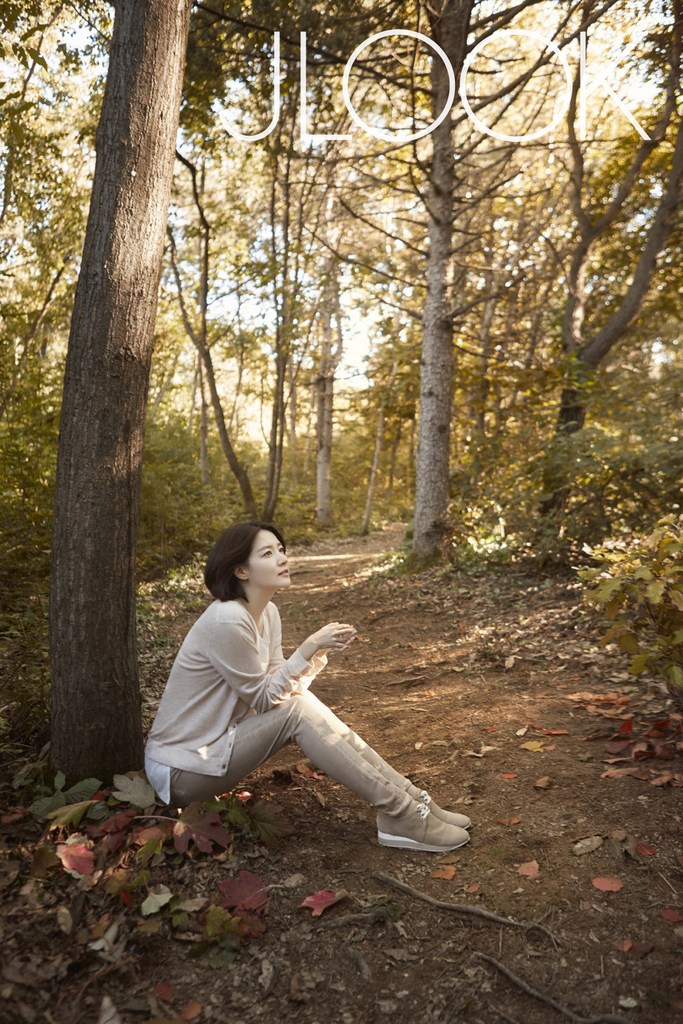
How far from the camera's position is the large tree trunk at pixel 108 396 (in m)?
2.93

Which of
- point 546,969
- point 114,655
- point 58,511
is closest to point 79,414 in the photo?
point 58,511

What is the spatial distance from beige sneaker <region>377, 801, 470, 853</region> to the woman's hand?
2.54ft

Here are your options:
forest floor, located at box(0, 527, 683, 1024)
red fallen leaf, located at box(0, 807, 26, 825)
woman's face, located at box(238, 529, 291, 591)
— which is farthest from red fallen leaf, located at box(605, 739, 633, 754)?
red fallen leaf, located at box(0, 807, 26, 825)

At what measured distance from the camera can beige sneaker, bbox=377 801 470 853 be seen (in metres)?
2.98

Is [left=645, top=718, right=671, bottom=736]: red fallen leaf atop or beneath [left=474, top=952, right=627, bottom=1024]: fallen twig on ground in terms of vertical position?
atop

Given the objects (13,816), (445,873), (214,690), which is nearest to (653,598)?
(445,873)

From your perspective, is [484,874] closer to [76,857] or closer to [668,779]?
[668,779]

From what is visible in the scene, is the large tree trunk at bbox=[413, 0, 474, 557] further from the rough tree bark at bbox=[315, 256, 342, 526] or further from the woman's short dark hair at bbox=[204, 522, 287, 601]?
the rough tree bark at bbox=[315, 256, 342, 526]

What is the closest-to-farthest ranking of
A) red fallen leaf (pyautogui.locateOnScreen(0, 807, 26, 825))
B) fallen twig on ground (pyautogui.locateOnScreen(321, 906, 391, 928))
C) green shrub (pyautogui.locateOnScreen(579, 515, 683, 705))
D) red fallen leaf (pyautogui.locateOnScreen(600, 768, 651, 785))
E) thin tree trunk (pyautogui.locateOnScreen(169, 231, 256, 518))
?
fallen twig on ground (pyautogui.locateOnScreen(321, 906, 391, 928)) < red fallen leaf (pyautogui.locateOnScreen(0, 807, 26, 825)) < green shrub (pyautogui.locateOnScreen(579, 515, 683, 705)) < red fallen leaf (pyautogui.locateOnScreen(600, 768, 651, 785)) < thin tree trunk (pyautogui.locateOnScreen(169, 231, 256, 518))

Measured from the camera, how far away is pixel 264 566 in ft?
10.3

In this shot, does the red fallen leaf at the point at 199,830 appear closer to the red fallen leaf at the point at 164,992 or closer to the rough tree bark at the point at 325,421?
the red fallen leaf at the point at 164,992

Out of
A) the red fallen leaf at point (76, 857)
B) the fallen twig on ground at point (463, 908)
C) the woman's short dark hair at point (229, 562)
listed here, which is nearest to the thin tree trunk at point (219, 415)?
the woman's short dark hair at point (229, 562)

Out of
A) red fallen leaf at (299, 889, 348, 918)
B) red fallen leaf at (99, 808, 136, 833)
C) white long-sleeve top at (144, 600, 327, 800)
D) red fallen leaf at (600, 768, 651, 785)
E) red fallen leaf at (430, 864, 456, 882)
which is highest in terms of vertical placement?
white long-sleeve top at (144, 600, 327, 800)

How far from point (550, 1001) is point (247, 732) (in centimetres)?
147
